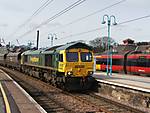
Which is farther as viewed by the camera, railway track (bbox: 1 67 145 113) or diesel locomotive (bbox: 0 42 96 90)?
diesel locomotive (bbox: 0 42 96 90)

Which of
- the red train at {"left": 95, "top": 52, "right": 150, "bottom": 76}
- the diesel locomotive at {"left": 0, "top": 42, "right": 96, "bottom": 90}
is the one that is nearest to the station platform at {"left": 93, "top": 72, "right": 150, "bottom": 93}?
the diesel locomotive at {"left": 0, "top": 42, "right": 96, "bottom": 90}

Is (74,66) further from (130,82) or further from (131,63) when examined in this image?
(131,63)

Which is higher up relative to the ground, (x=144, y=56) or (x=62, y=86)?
(x=144, y=56)

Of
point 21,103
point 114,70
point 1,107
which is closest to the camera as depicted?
point 1,107

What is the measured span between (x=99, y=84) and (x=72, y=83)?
196cm

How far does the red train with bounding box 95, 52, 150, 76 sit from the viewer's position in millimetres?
35822

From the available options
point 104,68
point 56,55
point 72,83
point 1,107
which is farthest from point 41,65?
point 104,68

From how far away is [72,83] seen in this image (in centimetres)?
2181

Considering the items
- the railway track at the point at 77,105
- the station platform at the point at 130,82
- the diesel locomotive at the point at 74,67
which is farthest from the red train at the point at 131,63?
the railway track at the point at 77,105

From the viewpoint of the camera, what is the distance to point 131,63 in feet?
129

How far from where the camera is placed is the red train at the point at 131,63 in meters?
35.8

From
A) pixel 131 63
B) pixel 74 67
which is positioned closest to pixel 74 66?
pixel 74 67

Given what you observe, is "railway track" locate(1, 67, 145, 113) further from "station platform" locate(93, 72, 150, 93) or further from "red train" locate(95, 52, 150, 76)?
"red train" locate(95, 52, 150, 76)

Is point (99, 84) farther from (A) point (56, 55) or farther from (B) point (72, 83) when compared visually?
(A) point (56, 55)
